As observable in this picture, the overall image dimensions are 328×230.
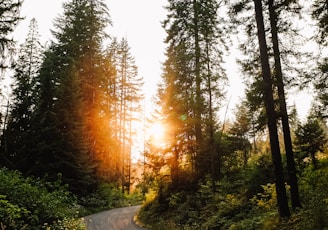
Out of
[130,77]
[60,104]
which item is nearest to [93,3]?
[60,104]

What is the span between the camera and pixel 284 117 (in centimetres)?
1205

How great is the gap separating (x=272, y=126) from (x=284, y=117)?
1183 millimetres

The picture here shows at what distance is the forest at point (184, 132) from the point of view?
1165 cm

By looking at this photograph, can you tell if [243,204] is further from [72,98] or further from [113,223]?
[72,98]

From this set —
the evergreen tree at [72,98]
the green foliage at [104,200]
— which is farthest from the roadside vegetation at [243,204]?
the evergreen tree at [72,98]

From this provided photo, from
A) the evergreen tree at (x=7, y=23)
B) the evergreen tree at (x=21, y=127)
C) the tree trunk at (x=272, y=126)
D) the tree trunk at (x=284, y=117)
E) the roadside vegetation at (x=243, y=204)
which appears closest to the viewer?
the roadside vegetation at (x=243, y=204)

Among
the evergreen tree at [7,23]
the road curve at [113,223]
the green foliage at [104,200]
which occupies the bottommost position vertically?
the road curve at [113,223]

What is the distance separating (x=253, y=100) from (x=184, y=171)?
10.6m

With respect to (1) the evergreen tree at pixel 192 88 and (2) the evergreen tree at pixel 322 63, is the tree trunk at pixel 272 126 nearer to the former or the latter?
(2) the evergreen tree at pixel 322 63

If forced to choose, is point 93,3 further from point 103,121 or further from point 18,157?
point 18,157

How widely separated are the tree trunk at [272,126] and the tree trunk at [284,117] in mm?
778

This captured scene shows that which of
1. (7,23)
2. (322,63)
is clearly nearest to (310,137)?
(322,63)

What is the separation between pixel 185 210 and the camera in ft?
60.1

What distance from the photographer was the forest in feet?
38.2
